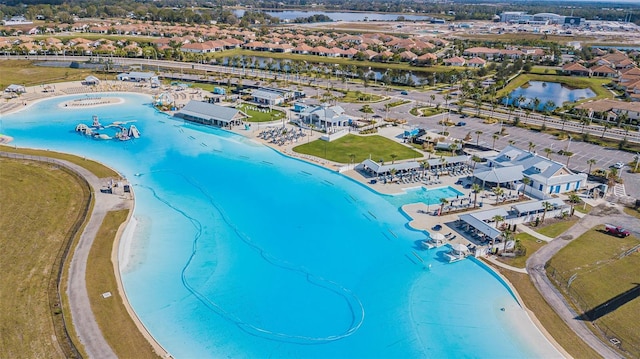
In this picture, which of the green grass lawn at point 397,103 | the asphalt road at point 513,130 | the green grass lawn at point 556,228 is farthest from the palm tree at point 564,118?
the green grass lawn at point 556,228

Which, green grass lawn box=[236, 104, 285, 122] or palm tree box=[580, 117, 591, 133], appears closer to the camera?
palm tree box=[580, 117, 591, 133]

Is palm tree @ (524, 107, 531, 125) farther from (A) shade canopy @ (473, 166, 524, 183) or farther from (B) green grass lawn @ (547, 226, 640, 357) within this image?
(B) green grass lawn @ (547, 226, 640, 357)

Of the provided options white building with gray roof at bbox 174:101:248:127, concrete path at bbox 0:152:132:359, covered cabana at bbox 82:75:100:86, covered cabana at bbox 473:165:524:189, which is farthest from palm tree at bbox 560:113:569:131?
covered cabana at bbox 82:75:100:86

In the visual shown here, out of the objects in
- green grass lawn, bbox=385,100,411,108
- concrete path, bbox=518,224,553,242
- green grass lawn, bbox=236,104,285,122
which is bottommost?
concrete path, bbox=518,224,553,242

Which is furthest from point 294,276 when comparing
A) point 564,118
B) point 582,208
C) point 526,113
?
point 526,113

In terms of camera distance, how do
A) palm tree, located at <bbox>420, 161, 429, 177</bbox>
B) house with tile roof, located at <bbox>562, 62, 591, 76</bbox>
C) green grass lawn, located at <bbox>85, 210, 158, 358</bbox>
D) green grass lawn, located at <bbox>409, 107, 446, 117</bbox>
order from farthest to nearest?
house with tile roof, located at <bbox>562, 62, 591, 76</bbox> → green grass lawn, located at <bbox>409, 107, 446, 117</bbox> → palm tree, located at <bbox>420, 161, 429, 177</bbox> → green grass lawn, located at <bbox>85, 210, 158, 358</bbox>

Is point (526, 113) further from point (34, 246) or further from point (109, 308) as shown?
point (34, 246)

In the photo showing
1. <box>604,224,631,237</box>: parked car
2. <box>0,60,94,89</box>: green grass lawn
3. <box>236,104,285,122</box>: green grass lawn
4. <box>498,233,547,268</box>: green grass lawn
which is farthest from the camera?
<box>0,60,94,89</box>: green grass lawn

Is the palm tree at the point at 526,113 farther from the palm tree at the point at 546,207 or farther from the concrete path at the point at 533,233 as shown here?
the concrete path at the point at 533,233
